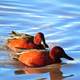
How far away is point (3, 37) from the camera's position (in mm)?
12656

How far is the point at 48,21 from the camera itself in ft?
47.6

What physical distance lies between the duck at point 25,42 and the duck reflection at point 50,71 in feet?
3.36

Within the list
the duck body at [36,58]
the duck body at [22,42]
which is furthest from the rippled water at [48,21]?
the duck body at [36,58]

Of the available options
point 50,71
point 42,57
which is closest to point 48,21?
point 42,57

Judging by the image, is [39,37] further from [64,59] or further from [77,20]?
[77,20]

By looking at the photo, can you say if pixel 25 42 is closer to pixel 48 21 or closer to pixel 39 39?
pixel 39 39

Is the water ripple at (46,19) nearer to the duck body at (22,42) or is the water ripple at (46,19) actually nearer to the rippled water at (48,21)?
the rippled water at (48,21)

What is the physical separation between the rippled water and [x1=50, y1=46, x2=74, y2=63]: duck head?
9.1 inches

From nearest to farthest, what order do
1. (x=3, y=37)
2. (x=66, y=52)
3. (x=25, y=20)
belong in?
(x=66, y=52) → (x=3, y=37) → (x=25, y=20)

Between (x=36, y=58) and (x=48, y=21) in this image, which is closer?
(x=36, y=58)

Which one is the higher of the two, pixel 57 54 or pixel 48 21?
pixel 48 21

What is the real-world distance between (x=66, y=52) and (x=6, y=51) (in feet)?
5.10

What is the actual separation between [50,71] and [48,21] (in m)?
4.04

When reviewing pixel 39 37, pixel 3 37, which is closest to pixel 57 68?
pixel 39 37
